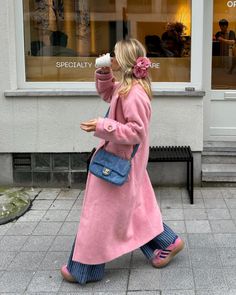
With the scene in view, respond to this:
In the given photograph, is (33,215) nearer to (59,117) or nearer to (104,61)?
(59,117)

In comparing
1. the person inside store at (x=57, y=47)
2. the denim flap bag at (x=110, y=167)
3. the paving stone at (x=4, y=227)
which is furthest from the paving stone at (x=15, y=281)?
the person inside store at (x=57, y=47)

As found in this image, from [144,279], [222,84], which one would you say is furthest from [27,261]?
[222,84]

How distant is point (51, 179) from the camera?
607 centimetres

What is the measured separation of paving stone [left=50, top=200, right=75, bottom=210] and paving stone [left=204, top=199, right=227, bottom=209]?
4.79 feet

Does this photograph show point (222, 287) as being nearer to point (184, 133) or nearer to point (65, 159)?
point (184, 133)

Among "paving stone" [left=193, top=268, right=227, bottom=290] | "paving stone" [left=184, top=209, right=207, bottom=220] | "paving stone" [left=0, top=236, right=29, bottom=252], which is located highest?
"paving stone" [left=184, top=209, right=207, bottom=220]

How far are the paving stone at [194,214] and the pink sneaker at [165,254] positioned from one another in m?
1.11

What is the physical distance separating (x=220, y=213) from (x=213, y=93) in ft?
5.98

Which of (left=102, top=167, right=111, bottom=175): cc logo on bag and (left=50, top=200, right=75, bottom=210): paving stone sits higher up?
(left=102, top=167, right=111, bottom=175): cc logo on bag

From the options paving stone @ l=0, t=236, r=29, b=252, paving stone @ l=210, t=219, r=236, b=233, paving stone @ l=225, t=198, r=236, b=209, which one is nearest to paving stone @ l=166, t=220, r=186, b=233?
paving stone @ l=210, t=219, r=236, b=233

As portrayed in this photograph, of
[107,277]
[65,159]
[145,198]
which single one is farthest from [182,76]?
[107,277]

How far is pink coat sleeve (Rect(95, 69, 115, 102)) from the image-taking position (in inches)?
147

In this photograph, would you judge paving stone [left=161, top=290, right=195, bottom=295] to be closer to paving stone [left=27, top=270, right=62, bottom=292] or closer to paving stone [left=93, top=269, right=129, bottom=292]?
paving stone [left=93, top=269, right=129, bottom=292]

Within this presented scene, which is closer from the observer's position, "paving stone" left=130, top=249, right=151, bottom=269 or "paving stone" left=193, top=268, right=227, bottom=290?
"paving stone" left=193, top=268, right=227, bottom=290
